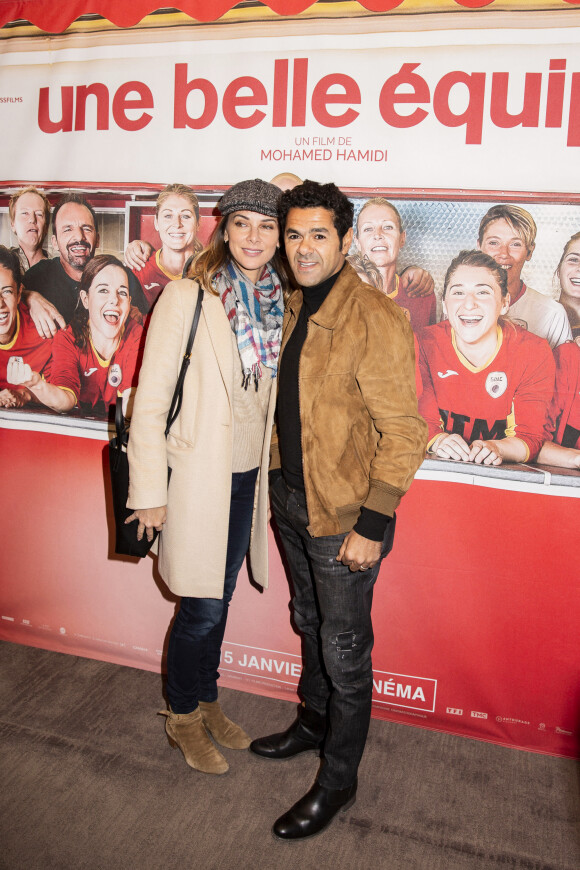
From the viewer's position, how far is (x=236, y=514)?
2.22m

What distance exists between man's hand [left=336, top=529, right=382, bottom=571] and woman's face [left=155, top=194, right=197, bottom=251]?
4.50 feet

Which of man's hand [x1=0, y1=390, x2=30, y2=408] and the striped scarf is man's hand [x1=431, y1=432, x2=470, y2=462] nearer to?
the striped scarf

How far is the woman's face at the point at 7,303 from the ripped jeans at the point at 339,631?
1.51 meters

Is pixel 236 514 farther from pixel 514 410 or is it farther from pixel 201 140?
pixel 201 140

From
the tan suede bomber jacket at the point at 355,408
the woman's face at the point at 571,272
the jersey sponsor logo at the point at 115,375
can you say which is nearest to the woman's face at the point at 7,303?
the jersey sponsor logo at the point at 115,375

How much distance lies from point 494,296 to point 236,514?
115 cm

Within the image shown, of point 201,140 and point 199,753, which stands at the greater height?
point 201,140

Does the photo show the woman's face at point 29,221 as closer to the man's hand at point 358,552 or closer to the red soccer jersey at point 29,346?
the red soccer jersey at point 29,346

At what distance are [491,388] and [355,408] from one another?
70 centimetres

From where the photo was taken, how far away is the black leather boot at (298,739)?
2.44 meters

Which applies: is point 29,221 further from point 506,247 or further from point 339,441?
point 506,247

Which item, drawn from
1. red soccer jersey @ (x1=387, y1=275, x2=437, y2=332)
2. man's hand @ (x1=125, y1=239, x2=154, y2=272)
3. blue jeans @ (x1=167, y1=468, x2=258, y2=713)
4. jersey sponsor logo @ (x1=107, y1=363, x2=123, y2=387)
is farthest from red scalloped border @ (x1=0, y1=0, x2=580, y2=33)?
blue jeans @ (x1=167, y1=468, x2=258, y2=713)

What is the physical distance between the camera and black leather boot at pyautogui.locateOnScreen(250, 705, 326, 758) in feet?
7.99

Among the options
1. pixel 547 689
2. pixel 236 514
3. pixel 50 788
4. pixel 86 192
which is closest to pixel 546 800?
pixel 547 689
